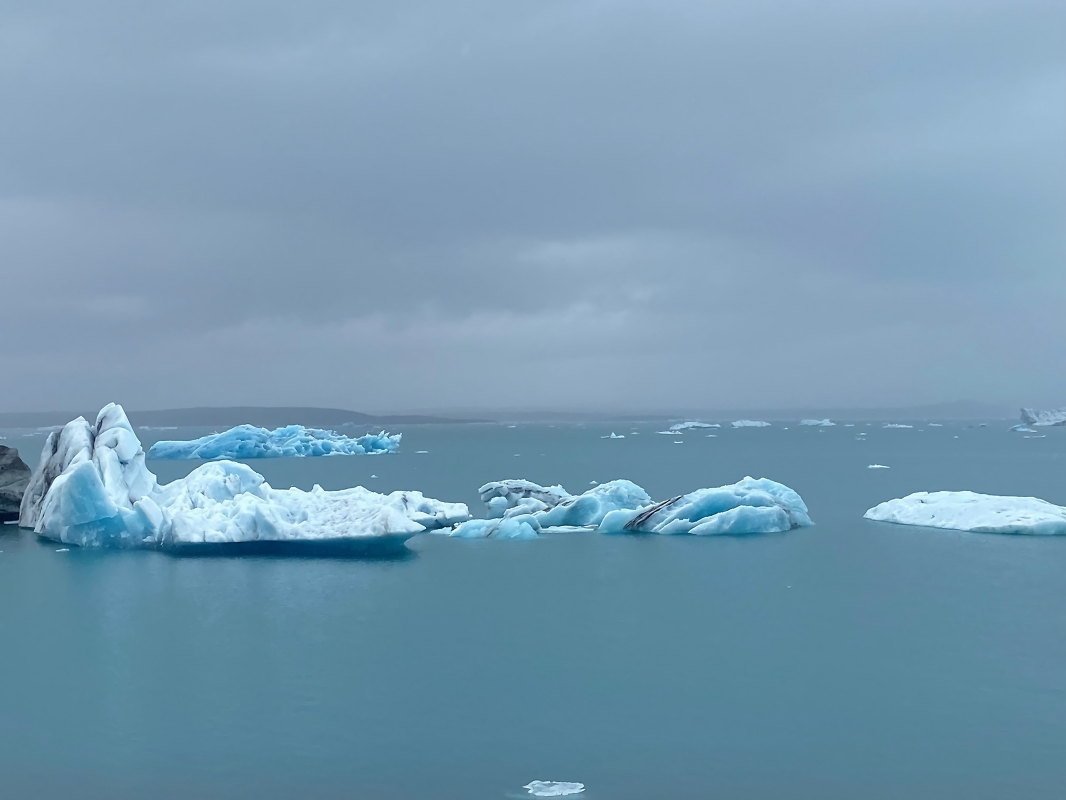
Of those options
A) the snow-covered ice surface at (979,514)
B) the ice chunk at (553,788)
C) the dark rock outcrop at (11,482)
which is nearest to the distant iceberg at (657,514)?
the snow-covered ice surface at (979,514)

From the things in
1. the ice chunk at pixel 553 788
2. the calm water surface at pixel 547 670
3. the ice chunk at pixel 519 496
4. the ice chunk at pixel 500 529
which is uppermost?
the ice chunk at pixel 519 496

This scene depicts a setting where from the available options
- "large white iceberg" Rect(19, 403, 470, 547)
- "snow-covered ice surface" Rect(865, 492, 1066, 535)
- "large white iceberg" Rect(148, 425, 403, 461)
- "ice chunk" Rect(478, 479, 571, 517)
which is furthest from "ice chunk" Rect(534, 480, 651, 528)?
"large white iceberg" Rect(148, 425, 403, 461)

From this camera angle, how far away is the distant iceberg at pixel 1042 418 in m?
103

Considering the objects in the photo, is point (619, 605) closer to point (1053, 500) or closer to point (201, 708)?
point (201, 708)

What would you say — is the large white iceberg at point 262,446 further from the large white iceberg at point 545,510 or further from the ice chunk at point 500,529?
the ice chunk at point 500,529

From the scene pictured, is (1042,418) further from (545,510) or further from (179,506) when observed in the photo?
(179,506)

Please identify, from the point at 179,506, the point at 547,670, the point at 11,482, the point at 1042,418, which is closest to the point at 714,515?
the point at 179,506

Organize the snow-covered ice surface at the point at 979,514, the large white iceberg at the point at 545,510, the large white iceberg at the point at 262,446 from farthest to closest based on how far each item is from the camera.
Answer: the large white iceberg at the point at 262,446, the large white iceberg at the point at 545,510, the snow-covered ice surface at the point at 979,514

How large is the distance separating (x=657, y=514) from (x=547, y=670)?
11.5 meters

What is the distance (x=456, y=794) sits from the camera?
25.7 ft

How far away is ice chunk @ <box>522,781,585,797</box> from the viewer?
769cm

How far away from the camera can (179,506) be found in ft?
67.4

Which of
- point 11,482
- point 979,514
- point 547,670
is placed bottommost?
point 547,670

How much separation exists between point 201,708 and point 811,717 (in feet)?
20.0
